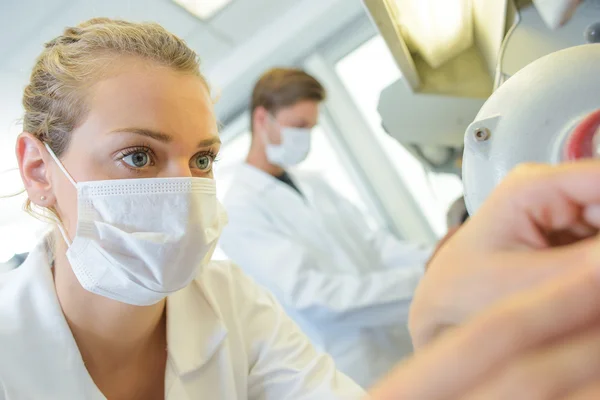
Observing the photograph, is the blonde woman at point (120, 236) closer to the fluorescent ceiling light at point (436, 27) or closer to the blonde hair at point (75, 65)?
the blonde hair at point (75, 65)

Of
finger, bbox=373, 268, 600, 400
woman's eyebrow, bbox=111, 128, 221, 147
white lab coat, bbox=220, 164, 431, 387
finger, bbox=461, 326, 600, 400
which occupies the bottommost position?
white lab coat, bbox=220, 164, 431, 387

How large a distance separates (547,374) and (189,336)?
0.87 m

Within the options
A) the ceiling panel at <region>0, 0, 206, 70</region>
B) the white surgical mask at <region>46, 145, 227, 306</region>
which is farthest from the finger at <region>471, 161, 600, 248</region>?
the ceiling panel at <region>0, 0, 206, 70</region>

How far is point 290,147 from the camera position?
180 cm

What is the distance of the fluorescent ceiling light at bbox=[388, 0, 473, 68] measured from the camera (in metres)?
0.78

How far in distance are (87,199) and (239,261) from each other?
2.72ft

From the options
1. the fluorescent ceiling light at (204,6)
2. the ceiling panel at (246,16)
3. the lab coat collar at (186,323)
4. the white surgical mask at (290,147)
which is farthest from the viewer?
the ceiling panel at (246,16)

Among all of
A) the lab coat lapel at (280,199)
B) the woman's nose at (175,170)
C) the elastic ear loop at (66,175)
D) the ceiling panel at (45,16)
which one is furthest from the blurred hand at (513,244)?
the ceiling panel at (45,16)

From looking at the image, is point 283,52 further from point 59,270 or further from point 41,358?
point 41,358

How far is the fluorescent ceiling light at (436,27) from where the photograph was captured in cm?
78

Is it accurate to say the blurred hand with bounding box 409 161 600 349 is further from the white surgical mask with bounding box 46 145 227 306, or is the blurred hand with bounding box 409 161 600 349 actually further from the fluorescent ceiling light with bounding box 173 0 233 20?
the fluorescent ceiling light with bounding box 173 0 233 20

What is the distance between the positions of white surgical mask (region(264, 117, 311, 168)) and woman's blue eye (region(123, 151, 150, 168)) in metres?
0.98

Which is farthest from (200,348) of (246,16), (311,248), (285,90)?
(246,16)

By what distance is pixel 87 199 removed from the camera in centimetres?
82
